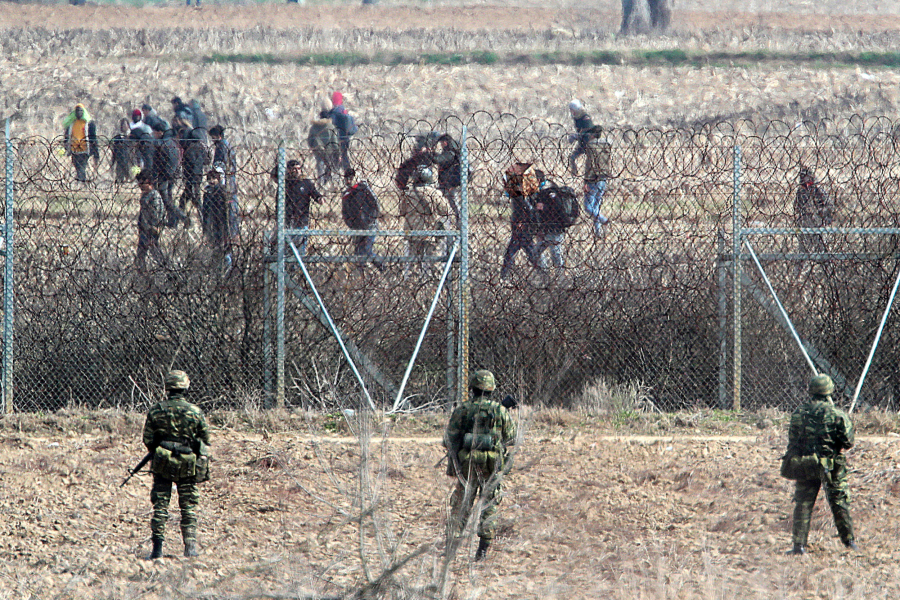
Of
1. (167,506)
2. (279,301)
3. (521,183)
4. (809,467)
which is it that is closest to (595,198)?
(521,183)

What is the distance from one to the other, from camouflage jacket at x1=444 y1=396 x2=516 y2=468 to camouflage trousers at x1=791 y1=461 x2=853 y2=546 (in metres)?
1.59

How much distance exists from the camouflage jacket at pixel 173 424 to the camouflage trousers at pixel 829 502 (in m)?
3.24

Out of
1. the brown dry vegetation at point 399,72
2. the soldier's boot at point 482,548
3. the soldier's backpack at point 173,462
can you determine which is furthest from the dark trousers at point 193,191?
the brown dry vegetation at point 399,72

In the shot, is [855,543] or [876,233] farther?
[876,233]

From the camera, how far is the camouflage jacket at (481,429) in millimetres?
5812

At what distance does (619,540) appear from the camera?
20.0 feet

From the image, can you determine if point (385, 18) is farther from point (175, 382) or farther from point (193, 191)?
point (175, 382)

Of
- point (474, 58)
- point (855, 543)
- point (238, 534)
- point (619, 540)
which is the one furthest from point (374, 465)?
point (474, 58)

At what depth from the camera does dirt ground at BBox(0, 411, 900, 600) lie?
17.1 feet

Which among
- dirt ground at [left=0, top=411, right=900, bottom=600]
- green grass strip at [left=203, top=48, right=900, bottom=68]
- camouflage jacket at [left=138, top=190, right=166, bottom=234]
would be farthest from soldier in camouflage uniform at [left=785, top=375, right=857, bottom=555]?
green grass strip at [left=203, top=48, right=900, bottom=68]

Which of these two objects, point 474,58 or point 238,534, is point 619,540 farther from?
point 474,58

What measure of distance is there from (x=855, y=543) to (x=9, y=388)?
602 centimetres

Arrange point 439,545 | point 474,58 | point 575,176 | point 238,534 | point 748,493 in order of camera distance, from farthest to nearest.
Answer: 1. point 474,58
2. point 575,176
3. point 748,493
4. point 238,534
5. point 439,545

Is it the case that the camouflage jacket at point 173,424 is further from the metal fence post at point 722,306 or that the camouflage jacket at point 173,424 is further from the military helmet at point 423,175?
the metal fence post at point 722,306
